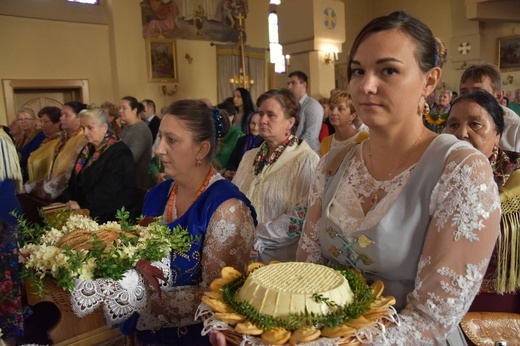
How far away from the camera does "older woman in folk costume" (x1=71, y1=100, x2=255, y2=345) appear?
204 centimetres

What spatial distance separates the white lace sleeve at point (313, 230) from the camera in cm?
172

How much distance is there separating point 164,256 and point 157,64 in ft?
40.0

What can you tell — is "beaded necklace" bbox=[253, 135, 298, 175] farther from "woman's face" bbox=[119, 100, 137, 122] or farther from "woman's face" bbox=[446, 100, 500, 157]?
"woman's face" bbox=[119, 100, 137, 122]

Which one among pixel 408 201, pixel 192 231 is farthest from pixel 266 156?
pixel 408 201

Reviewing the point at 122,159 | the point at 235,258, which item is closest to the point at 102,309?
the point at 235,258

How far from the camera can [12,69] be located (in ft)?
35.4

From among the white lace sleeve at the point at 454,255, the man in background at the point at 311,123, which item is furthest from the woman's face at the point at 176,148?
the man in background at the point at 311,123

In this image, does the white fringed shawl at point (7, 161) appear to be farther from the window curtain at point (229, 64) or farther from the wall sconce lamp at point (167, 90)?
the window curtain at point (229, 64)

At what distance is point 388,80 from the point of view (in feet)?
4.69

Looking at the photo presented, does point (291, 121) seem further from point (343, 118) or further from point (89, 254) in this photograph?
point (89, 254)

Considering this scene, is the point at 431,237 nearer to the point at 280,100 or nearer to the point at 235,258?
the point at 235,258

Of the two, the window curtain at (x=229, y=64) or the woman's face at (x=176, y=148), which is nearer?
the woman's face at (x=176, y=148)

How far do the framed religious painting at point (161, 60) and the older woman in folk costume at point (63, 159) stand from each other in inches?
304

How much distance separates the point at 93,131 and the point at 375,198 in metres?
3.88
